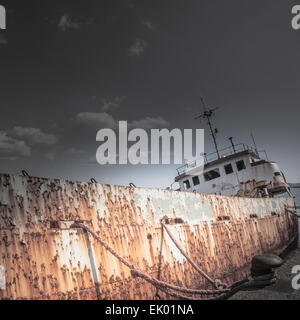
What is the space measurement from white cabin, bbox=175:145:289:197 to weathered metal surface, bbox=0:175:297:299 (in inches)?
342

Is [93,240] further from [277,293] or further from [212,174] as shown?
[212,174]

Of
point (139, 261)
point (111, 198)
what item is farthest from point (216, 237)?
point (111, 198)

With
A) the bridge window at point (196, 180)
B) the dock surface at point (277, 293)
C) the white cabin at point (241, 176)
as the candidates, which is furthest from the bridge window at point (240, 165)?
the dock surface at point (277, 293)

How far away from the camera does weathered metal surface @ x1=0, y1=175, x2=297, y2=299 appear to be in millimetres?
2363

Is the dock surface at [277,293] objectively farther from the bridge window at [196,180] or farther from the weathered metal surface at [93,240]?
the bridge window at [196,180]

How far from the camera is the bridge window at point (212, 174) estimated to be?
1450cm

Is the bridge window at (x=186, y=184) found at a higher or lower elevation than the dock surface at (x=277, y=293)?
higher

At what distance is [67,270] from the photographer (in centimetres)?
262

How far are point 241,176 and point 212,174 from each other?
1.83m

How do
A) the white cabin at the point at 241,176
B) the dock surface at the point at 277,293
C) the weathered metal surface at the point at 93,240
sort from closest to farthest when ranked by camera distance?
the weathered metal surface at the point at 93,240 → the dock surface at the point at 277,293 → the white cabin at the point at 241,176

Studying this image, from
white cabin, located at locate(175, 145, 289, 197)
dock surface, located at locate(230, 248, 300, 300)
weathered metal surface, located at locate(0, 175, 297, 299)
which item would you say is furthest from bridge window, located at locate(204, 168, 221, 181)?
weathered metal surface, located at locate(0, 175, 297, 299)

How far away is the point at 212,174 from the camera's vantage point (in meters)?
14.7

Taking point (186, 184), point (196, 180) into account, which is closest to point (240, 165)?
point (196, 180)

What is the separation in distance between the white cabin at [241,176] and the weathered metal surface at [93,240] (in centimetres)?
869
